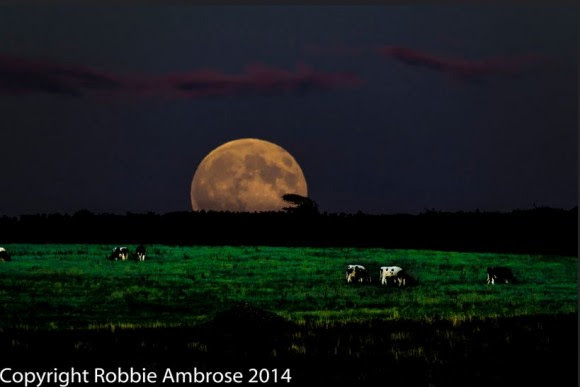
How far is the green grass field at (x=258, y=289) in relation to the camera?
2464 cm

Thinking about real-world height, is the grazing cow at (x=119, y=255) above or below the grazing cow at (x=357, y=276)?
above

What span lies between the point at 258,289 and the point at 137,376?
17.1 m

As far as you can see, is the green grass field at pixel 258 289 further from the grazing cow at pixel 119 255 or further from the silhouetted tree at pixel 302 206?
the silhouetted tree at pixel 302 206

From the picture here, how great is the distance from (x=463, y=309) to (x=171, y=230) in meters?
42.1

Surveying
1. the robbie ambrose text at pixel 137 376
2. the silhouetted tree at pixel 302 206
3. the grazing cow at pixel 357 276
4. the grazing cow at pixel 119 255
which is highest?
the silhouetted tree at pixel 302 206

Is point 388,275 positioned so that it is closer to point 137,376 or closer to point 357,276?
point 357,276

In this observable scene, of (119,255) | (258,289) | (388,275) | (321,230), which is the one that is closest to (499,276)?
(388,275)

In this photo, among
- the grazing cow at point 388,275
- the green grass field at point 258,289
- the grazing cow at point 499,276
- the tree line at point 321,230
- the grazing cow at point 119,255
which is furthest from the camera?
the tree line at point 321,230

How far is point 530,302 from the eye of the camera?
1107 inches

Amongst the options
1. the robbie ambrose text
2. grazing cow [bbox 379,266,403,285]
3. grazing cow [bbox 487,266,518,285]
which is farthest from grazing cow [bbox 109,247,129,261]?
the robbie ambrose text

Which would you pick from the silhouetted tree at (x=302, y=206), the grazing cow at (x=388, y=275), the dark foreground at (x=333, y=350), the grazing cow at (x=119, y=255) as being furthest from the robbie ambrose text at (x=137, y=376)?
the silhouetted tree at (x=302, y=206)

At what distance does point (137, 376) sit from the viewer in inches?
557

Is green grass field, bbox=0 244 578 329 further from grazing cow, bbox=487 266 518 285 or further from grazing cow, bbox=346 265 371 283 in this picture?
grazing cow, bbox=346 265 371 283

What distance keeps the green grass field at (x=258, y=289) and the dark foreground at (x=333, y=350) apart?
231 cm
